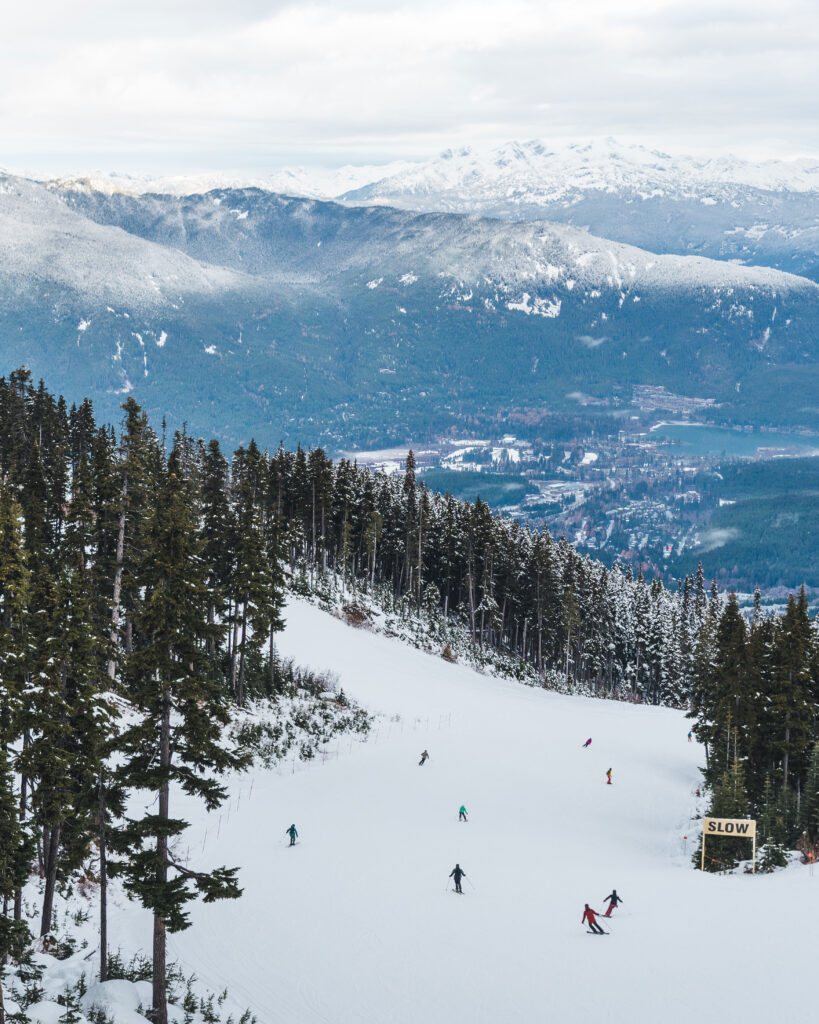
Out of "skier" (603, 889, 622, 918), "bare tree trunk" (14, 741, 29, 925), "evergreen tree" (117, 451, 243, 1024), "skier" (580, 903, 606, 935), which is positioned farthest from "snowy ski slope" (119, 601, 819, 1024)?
"evergreen tree" (117, 451, 243, 1024)

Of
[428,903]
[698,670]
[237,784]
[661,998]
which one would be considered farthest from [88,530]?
[698,670]

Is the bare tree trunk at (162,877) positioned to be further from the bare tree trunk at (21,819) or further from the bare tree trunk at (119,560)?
the bare tree trunk at (119,560)

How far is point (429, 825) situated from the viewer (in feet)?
139

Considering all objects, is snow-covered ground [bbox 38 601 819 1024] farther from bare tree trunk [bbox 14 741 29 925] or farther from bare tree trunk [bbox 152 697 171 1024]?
bare tree trunk [bbox 152 697 171 1024]

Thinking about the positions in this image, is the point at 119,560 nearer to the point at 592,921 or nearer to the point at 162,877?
the point at 162,877

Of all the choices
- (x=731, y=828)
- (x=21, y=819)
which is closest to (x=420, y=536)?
(x=731, y=828)

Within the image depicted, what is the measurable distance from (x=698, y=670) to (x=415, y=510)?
32586 mm

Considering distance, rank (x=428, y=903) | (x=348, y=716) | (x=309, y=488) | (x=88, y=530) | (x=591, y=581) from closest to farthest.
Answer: (x=428, y=903)
(x=88, y=530)
(x=348, y=716)
(x=309, y=488)
(x=591, y=581)

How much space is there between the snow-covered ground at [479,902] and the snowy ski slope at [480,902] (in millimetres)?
84

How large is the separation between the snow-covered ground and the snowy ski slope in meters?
0.08

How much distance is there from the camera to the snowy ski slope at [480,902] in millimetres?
24938

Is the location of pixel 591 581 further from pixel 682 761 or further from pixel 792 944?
pixel 792 944

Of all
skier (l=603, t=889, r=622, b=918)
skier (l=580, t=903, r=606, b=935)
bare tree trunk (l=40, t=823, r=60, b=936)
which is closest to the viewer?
bare tree trunk (l=40, t=823, r=60, b=936)

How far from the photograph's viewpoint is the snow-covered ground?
81.8 ft
